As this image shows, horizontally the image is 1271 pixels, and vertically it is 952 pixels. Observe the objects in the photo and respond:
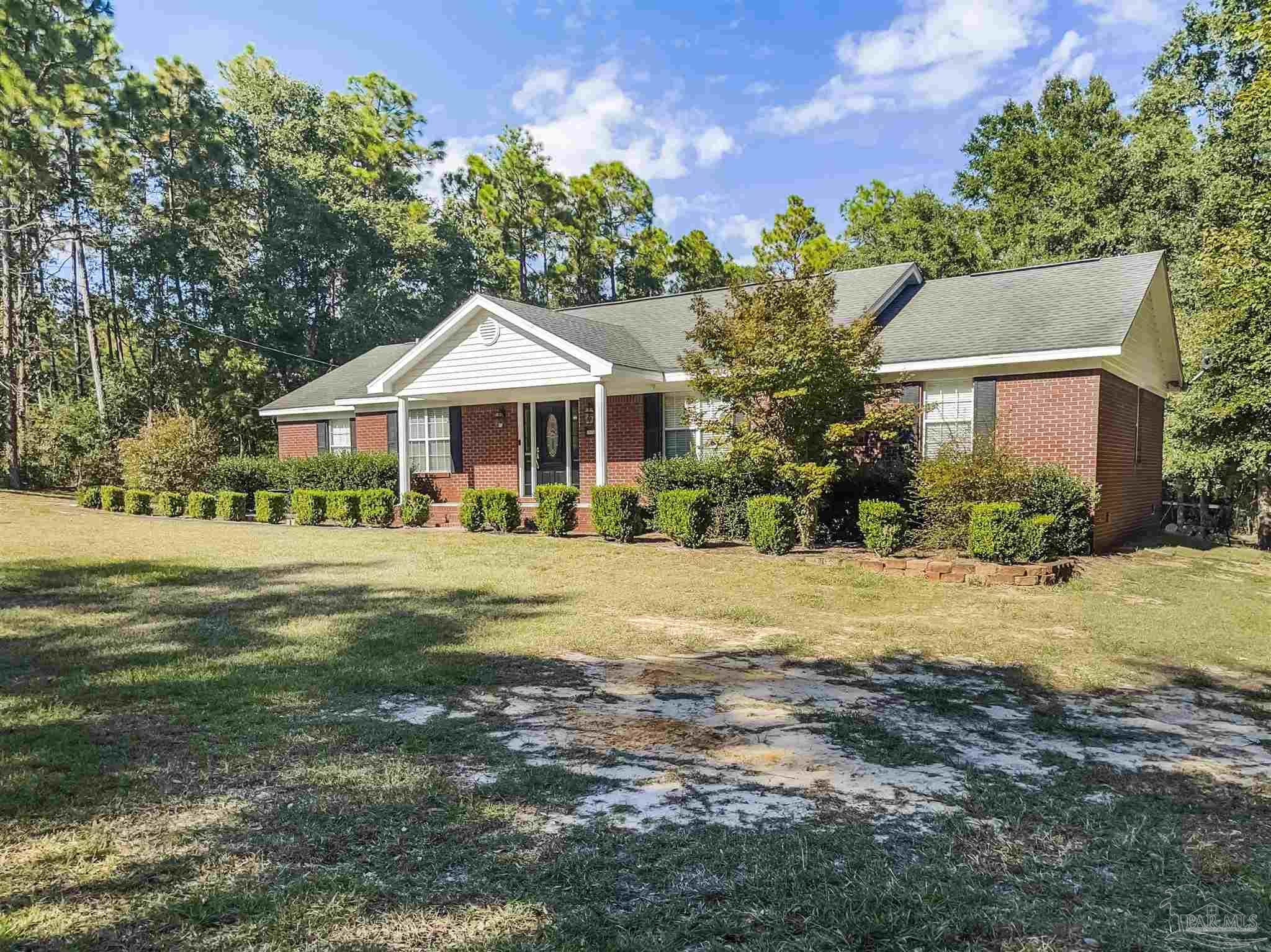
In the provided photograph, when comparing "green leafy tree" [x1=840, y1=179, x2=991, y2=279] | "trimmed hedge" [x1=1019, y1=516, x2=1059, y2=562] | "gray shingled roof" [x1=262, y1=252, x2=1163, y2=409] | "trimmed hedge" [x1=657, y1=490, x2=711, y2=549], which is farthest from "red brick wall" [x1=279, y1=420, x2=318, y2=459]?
"green leafy tree" [x1=840, y1=179, x2=991, y2=279]

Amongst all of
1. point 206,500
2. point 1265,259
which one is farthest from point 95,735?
point 1265,259

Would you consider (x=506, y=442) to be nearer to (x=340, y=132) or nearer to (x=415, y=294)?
(x=415, y=294)

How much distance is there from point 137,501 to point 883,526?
18280 mm

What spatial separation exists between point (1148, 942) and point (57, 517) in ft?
69.5

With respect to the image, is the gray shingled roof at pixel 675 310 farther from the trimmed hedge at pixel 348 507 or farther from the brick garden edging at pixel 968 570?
the trimmed hedge at pixel 348 507

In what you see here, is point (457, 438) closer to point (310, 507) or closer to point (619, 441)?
point (310, 507)

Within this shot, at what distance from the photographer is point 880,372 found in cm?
1359

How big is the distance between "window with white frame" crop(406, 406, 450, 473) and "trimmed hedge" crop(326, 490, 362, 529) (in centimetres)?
266

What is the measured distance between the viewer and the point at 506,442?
1853 cm

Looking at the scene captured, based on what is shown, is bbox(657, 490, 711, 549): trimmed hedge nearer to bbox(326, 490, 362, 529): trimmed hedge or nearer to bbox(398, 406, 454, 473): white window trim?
bbox(326, 490, 362, 529): trimmed hedge

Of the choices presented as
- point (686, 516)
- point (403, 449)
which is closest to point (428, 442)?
point (403, 449)

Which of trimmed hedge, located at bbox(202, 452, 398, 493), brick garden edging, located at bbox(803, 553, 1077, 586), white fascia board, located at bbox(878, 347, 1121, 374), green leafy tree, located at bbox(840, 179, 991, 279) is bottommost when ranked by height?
brick garden edging, located at bbox(803, 553, 1077, 586)

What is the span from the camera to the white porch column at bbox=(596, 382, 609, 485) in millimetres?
15172

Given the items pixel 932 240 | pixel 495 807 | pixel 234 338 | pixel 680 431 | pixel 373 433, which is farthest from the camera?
pixel 234 338
